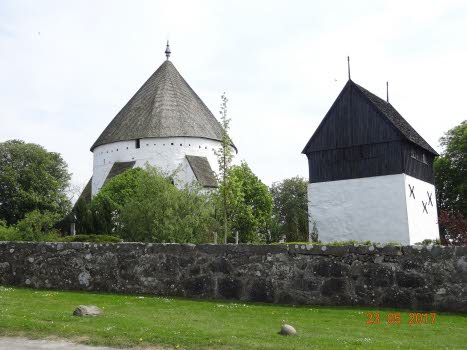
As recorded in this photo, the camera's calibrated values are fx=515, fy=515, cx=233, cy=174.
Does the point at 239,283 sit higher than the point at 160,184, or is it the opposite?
the point at 160,184

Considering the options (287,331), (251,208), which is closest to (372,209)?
(251,208)

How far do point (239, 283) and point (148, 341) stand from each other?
430 centimetres

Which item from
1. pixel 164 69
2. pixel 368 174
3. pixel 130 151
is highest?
pixel 164 69

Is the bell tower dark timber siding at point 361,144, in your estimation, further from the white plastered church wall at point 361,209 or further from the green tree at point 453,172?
the green tree at point 453,172

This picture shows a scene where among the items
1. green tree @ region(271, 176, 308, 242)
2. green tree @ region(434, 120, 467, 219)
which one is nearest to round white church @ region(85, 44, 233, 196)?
green tree @ region(271, 176, 308, 242)

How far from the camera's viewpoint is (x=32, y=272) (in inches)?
487

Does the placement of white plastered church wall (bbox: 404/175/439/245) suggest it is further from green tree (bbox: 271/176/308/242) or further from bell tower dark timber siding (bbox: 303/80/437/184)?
green tree (bbox: 271/176/308/242)

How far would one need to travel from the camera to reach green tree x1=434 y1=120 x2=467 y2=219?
146 ft

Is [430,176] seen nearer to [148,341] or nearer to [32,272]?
[32,272]

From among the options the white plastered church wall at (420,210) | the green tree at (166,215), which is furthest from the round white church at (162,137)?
the white plastered church wall at (420,210)

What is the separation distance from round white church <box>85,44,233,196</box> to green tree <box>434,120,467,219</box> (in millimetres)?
20363

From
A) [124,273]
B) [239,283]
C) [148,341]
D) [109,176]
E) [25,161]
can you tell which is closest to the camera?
[148,341]

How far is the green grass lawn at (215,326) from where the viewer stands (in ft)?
21.9

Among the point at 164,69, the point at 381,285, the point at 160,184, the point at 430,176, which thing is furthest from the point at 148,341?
the point at 164,69
